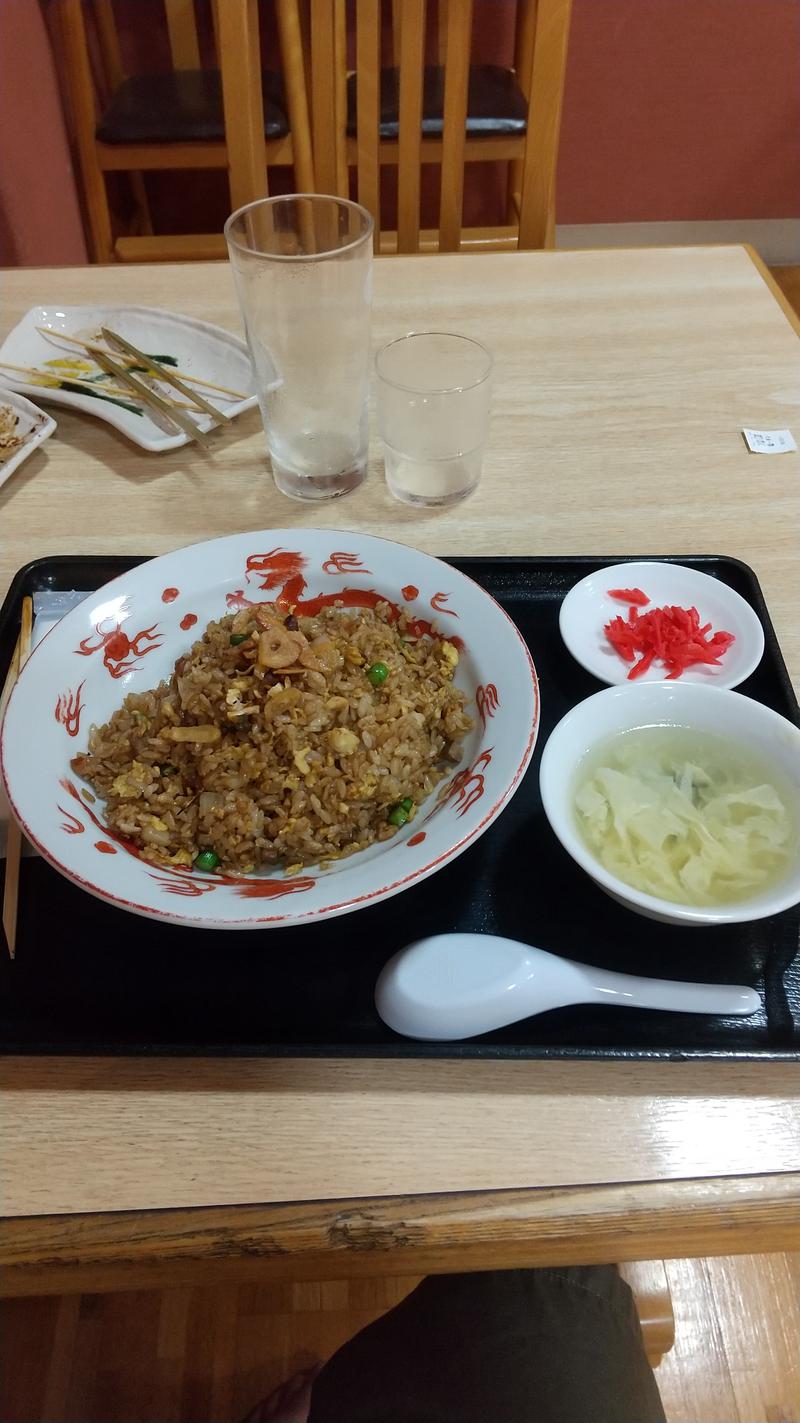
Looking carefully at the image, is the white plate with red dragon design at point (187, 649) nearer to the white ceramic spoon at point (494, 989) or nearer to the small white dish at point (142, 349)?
the white ceramic spoon at point (494, 989)

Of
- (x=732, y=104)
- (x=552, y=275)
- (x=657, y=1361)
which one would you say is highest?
(x=552, y=275)

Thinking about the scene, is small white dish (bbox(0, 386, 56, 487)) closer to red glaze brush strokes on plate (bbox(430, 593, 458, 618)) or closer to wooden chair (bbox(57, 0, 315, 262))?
red glaze brush strokes on plate (bbox(430, 593, 458, 618))

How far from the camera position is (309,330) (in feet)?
4.39

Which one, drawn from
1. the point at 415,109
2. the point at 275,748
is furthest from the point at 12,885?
the point at 415,109

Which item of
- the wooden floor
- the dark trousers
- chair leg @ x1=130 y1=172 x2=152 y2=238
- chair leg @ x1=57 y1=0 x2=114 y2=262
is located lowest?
the wooden floor

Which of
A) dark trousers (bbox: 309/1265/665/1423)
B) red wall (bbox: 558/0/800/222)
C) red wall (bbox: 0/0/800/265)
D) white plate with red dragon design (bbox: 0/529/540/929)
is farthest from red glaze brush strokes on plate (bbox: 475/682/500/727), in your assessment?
red wall (bbox: 558/0/800/222)

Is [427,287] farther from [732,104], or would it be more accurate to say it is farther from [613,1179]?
[732,104]

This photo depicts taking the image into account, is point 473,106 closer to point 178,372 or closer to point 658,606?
point 178,372

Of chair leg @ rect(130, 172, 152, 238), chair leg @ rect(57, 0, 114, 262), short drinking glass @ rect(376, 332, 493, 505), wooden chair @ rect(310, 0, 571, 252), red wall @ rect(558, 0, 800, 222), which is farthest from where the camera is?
chair leg @ rect(130, 172, 152, 238)

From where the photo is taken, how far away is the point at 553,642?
120 cm

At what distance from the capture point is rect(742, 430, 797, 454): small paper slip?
1.48 metres

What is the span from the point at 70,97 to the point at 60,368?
266 centimetres

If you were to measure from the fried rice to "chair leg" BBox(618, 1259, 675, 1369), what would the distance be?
1.06 metres

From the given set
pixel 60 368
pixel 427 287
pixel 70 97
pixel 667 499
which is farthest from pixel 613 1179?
pixel 70 97
